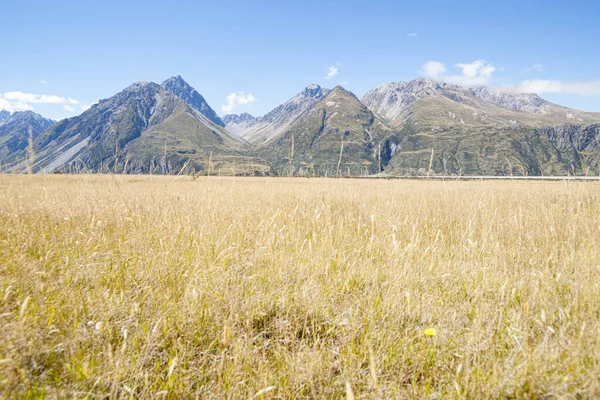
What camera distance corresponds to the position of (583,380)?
1.49 m

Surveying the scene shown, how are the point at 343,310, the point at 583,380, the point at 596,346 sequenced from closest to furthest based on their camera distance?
1. the point at 583,380
2. the point at 596,346
3. the point at 343,310

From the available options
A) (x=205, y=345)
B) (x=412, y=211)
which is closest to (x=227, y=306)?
(x=205, y=345)

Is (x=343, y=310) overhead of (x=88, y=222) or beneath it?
beneath

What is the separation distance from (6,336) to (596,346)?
3.13 m

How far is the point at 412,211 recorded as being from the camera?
22.4ft

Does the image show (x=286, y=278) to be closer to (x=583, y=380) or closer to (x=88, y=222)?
(x=583, y=380)

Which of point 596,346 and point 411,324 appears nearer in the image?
point 596,346

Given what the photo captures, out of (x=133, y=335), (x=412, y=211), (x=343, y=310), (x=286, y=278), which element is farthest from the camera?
(x=412, y=211)

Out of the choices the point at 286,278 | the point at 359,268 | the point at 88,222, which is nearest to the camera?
the point at 286,278

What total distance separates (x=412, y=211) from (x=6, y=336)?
6.70 metres

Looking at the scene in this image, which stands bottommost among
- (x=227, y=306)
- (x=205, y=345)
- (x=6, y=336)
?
(x=205, y=345)

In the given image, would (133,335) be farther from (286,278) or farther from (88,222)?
(88,222)

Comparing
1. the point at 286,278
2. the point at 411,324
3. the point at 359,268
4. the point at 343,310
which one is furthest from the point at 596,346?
the point at 286,278

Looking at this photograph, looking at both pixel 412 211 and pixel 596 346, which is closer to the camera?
pixel 596 346
